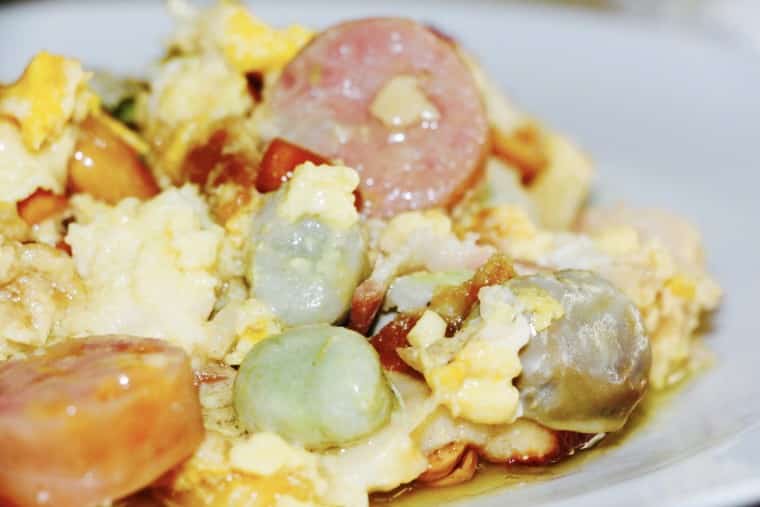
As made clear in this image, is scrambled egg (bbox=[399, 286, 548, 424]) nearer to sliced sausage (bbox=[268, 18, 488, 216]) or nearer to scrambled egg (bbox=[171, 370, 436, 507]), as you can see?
scrambled egg (bbox=[171, 370, 436, 507])

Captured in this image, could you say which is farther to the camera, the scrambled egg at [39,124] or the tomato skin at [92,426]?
the scrambled egg at [39,124]

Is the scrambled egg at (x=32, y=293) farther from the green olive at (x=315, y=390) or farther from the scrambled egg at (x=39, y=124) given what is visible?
the green olive at (x=315, y=390)

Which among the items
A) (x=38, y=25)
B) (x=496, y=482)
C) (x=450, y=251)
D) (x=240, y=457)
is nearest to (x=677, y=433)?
(x=496, y=482)

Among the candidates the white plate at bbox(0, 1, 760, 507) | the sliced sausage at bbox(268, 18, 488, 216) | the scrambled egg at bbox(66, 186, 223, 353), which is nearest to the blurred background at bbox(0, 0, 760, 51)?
the white plate at bbox(0, 1, 760, 507)

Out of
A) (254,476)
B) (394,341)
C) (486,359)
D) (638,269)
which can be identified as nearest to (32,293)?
(254,476)

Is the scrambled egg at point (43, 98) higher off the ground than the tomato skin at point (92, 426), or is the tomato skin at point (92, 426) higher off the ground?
the scrambled egg at point (43, 98)

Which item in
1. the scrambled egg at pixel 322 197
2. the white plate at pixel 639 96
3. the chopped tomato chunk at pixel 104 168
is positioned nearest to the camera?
the scrambled egg at pixel 322 197

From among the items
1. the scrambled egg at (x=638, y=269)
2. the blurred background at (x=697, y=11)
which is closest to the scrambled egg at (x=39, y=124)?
the scrambled egg at (x=638, y=269)
